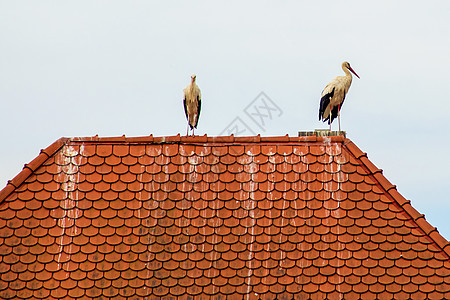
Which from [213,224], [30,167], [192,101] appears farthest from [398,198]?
[192,101]

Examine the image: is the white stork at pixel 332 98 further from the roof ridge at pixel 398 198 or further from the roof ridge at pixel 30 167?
the roof ridge at pixel 30 167

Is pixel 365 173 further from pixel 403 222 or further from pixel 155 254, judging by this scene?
pixel 155 254

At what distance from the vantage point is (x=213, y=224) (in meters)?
10.8

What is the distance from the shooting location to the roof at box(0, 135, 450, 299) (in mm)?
10336

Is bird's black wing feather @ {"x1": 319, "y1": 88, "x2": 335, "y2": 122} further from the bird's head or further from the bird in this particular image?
the bird

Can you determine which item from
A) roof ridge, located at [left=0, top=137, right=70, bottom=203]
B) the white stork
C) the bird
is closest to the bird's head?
the white stork

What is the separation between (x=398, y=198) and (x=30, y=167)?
459 cm

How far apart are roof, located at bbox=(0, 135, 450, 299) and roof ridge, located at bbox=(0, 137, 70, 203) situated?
0.05ft

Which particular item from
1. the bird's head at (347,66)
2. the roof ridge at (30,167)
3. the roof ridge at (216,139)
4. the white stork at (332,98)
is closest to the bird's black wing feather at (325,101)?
the white stork at (332,98)

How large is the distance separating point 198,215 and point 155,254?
739 mm

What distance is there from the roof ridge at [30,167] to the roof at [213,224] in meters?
0.01

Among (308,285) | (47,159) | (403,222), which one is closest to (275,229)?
(308,285)

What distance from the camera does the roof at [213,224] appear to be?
10.3m

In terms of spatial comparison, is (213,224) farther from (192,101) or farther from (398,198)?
(192,101)
